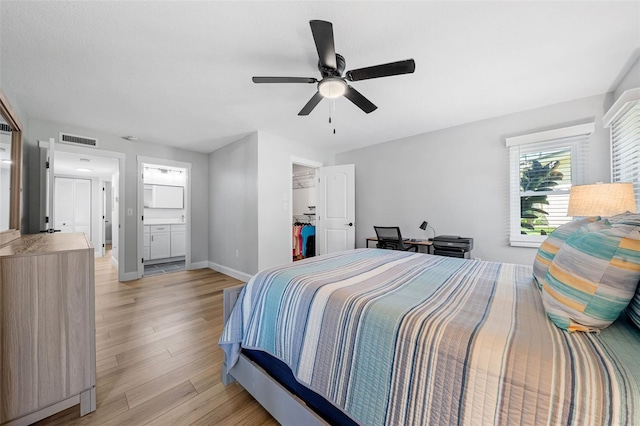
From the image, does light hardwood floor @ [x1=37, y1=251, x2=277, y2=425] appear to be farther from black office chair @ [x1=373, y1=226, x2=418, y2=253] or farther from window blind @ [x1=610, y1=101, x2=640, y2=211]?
window blind @ [x1=610, y1=101, x2=640, y2=211]

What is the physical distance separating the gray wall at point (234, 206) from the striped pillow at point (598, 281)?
3.37 meters

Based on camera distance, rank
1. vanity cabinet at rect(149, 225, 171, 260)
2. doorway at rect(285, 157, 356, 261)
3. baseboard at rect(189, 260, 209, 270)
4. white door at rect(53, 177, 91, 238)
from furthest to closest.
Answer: white door at rect(53, 177, 91, 238)
vanity cabinet at rect(149, 225, 171, 260)
baseboard at rect(189, 260, 209, 270)
doorway at rect(285, 157, 356, 261)

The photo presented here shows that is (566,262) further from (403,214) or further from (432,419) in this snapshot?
(403,214)

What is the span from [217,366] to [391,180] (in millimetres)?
3597

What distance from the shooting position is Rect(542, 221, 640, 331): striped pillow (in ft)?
2.43

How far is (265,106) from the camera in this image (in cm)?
278

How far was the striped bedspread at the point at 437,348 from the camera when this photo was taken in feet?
1.98

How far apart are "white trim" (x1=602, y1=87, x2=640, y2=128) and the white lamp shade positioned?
27.7 inches

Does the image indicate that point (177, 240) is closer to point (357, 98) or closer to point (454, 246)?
point (357, 98)

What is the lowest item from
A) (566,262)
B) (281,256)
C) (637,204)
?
(281,256)

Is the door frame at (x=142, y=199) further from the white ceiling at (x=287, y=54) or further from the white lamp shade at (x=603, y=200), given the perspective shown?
the white lamp shade at (x=603, y=200)

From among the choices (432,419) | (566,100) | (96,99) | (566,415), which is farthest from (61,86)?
(566,100)

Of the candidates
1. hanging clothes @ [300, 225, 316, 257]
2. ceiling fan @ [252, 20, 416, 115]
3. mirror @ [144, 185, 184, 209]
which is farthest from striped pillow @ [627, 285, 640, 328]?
mirror @ [144, 185, 184, 209]

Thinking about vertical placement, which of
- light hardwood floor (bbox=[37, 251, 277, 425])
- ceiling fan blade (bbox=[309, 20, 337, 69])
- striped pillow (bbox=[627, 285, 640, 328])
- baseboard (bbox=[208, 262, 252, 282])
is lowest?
light hardwood floor (bbox=[37, 251, 277, 425])
